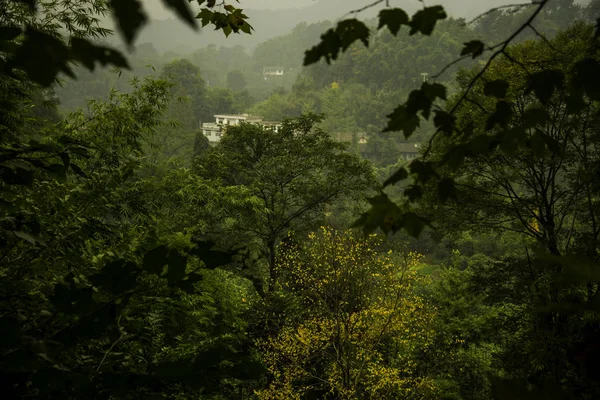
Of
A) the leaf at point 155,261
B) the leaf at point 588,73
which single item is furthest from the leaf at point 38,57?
the leaf at point 588,73

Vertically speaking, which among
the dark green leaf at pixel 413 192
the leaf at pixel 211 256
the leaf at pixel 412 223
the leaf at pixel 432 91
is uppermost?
the leaf at pixel 432 91

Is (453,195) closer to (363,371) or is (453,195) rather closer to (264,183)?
(363,371)

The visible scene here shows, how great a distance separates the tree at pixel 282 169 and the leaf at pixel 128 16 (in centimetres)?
1155

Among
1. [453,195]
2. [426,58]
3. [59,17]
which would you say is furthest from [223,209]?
[426,58]

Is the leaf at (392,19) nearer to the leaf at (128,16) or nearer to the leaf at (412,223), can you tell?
the leaf at (412,223)

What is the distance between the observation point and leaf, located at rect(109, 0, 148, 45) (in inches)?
29.2

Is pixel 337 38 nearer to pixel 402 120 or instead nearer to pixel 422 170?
pixel 402 120

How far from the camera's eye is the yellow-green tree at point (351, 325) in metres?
8.66

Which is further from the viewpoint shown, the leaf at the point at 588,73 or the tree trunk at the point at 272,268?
the tree trunk at the point at 272,268

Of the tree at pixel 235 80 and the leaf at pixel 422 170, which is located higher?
the tree at pixel 235 80

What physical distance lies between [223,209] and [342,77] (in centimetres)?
5620

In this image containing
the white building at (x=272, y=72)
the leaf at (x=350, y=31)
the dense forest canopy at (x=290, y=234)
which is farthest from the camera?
the white building at (x=272, y=72)

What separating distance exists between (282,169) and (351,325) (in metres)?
5.83

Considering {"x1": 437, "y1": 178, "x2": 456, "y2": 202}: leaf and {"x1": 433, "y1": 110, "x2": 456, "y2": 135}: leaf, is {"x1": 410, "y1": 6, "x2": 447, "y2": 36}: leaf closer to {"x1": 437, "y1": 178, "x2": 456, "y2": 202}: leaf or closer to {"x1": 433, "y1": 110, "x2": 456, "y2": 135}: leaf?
{"x1": 433, "y1": 110, "x2": 456, "y2": 135}: leaf
